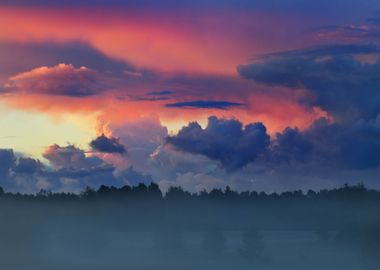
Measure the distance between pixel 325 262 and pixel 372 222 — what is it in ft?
40.5

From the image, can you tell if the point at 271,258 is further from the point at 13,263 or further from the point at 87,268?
the point at 13,263

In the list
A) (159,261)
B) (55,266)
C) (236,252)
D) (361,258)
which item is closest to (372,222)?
(361,258)

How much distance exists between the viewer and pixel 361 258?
179 metres

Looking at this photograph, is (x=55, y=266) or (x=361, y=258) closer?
(x=361, y=258)

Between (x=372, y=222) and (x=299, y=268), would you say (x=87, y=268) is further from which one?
(x=372, y=222)

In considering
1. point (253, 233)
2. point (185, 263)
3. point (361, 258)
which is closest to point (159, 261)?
point (185, 263)

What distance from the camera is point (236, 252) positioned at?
Result: 192 meters

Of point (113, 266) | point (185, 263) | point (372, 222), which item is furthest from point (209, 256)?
point (372, 222)

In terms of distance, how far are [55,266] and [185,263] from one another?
24.1m

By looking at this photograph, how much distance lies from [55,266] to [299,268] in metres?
45.0

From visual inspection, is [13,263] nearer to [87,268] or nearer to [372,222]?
[87,268]

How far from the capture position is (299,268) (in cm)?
19300

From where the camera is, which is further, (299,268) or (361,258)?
(299,268)

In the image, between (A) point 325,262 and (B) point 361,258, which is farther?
(A) point 325,262
